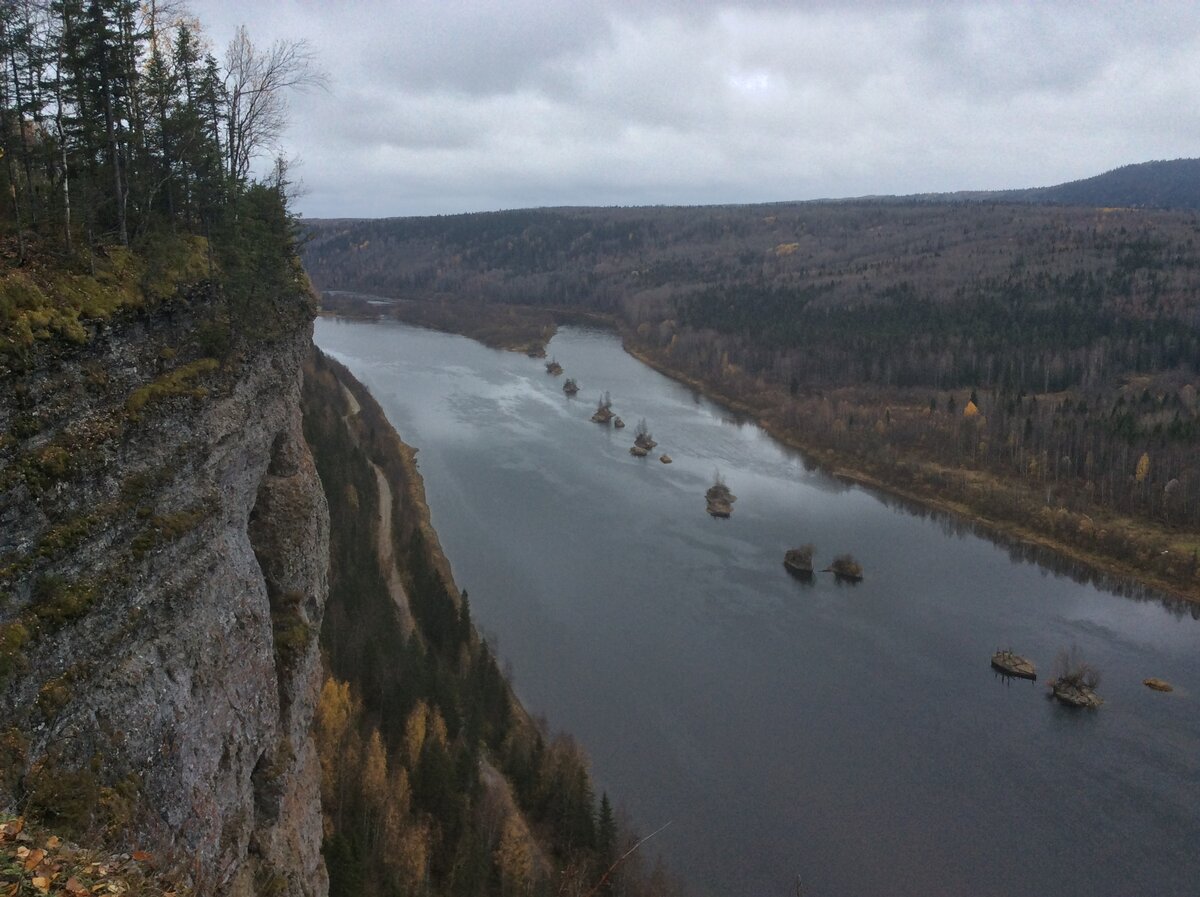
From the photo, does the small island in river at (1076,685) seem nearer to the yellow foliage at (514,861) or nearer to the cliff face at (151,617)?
the yellow foliage at (514,861)

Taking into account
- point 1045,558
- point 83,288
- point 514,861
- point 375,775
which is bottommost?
point 1045,558

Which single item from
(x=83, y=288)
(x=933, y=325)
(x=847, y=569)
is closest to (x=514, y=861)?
(x=83, y=288)

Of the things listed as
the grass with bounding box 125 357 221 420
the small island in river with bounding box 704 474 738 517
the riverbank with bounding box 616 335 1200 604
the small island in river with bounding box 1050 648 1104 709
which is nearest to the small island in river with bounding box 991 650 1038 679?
the small island in river with bounding box 1050 648 1104 709

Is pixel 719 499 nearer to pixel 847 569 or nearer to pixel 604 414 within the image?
pixel 847 569

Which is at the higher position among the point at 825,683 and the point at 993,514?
the point at 993,514

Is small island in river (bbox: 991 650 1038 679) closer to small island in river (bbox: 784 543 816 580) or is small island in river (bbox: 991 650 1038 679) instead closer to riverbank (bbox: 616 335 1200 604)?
small island in river (bbox: 784 543 816 580)

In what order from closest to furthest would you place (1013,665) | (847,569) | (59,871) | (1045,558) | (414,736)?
1. (59,871)
2. (414,736)
3. (1013,665)
4. (847,569)
5. (1045,558)

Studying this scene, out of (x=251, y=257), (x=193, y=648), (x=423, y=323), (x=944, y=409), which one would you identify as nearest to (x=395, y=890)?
(x=193, y=648)
